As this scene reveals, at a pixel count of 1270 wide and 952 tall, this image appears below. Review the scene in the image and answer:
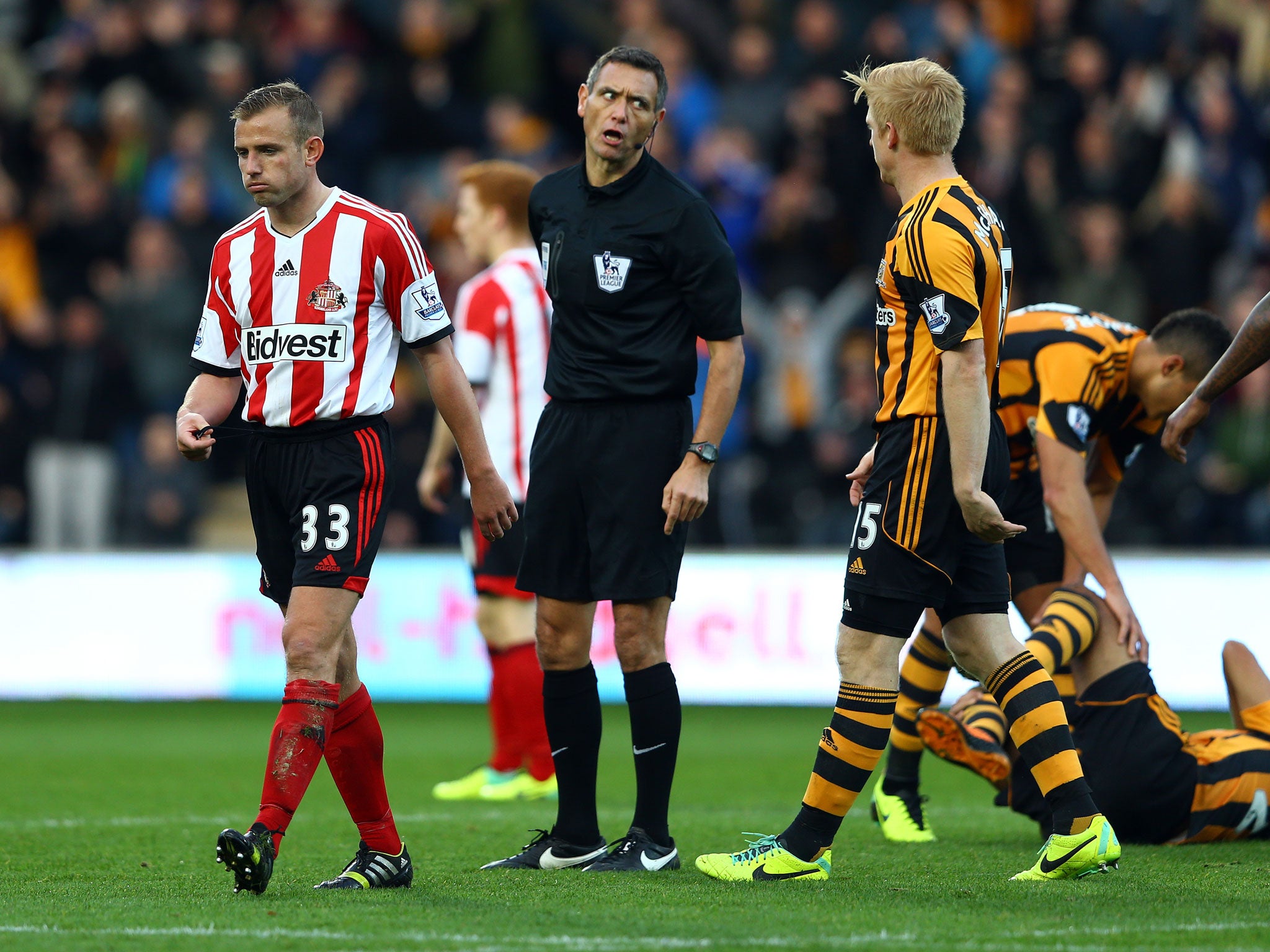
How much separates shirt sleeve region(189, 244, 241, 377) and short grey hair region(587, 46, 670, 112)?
1.23m

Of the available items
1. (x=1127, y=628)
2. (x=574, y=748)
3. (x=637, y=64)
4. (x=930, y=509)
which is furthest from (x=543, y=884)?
(x=637, y=64)

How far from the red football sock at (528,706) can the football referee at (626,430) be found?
2.18 m

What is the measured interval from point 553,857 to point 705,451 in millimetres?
1335

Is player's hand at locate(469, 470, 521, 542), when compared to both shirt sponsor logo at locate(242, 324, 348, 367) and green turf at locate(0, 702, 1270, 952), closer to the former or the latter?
shirt sponsor logo at locate(242, 324, 348, 367)

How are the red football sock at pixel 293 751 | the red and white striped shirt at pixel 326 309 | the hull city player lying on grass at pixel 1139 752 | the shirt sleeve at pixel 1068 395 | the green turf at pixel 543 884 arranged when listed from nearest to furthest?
the green turf at pixel 543 884, the red football sock at pixel 293 751, the red and white striped shirt at pixel 326 309, the hull city player lying on grass at pixel 1139 752, the shirt sleeve at pixel 1068 395

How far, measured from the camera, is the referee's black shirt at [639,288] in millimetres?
5340

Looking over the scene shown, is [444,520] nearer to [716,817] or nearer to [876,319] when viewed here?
[716,817]

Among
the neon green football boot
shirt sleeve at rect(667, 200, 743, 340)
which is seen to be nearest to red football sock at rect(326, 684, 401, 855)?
the neon green football boot

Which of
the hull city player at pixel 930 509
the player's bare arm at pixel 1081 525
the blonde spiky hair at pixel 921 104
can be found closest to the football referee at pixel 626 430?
the hull city player at pixel 930 509

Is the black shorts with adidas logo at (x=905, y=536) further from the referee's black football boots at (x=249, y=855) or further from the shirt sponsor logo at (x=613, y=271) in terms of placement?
the referee's black football boots at (x=249, y=855)

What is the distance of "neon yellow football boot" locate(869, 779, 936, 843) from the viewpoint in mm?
6273

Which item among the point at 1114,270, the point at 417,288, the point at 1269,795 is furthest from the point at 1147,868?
the point at 1114,270

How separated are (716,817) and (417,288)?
9.12ft

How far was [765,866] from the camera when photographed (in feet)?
16.7
